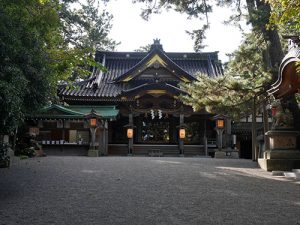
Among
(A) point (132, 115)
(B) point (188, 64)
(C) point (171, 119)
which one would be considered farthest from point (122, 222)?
(B) point (188, 64)

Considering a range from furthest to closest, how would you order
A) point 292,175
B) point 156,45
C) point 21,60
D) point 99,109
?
1. point 156,45
2. point 99,109
3. point 292,175
4. point 21,60

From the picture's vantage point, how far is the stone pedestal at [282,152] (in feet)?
33.7

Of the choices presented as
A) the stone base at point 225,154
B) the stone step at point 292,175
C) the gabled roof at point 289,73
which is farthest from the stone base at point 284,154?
the stone base at point 225,154

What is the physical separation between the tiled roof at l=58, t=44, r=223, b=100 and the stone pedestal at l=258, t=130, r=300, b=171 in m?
14.2

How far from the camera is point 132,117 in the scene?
23.1m

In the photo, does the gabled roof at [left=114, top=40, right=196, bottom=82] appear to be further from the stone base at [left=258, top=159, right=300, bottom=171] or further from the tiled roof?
the stone base at [left=258, top=159, right=300, bottom=171]

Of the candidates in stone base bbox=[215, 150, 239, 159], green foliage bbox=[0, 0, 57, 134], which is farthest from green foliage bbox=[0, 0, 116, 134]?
stone base bbox=[215, 150, 239, 159]

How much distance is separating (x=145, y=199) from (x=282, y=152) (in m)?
6.45

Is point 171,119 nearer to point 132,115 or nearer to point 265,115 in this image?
point 132,115

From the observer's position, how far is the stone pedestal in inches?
404

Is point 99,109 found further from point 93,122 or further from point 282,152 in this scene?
point 282,152

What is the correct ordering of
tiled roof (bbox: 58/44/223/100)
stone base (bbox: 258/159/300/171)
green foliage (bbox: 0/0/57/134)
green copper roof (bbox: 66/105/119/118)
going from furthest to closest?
tiled roof (bbox: 58/44/223/100) → green copper roof (bbox: 66/105/119/118) → stone base (bbox: 258/159/300/171) → green foliage (bbox: 0/0/57/134)

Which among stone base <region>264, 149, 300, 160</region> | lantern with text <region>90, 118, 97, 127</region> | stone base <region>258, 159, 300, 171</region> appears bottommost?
stone base <region>258, 159, 300, 171</region>

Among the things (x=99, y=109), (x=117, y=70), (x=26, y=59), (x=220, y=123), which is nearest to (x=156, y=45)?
(x=117, y=70)
